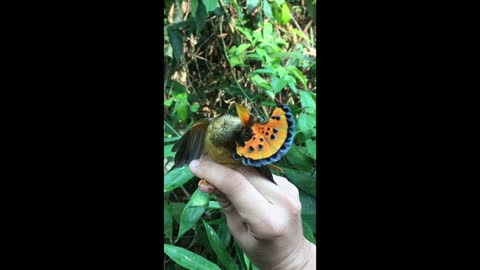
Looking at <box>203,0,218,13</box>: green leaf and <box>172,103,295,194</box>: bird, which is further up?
<box>203,0,218,13</box>: green leaf

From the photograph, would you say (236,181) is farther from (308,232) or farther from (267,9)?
(267,9)

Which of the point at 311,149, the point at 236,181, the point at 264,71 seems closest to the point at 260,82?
the point at 264,71

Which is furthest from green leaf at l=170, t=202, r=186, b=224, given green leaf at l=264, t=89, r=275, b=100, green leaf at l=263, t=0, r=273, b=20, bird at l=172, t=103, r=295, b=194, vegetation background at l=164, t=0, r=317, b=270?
green leaf at l=263, t=0, r=273, b=20

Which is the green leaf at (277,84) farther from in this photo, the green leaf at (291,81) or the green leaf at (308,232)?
the green leaf at (308,232)

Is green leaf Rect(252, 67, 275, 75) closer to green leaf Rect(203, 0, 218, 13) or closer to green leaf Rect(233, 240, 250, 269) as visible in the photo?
green leaf Rect(203, 0, 218, 13)

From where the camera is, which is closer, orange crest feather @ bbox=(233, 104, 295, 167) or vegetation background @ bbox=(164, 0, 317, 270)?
orange crest feather @ bbox=(233, 104, 295, 167)

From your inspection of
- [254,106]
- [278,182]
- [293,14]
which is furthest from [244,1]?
[278,182]
